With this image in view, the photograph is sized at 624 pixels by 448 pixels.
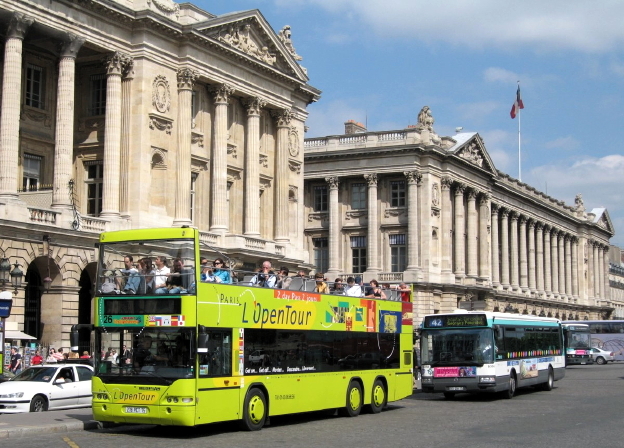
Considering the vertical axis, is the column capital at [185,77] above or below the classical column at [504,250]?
above

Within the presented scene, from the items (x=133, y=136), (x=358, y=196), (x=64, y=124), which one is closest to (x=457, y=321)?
(x=64, y=124)

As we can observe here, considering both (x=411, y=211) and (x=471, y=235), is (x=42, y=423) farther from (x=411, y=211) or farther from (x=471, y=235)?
(x=471, y=235)

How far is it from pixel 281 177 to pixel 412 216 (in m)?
22.4

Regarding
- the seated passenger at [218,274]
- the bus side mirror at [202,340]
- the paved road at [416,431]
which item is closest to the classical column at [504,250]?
the paved road at [416,431]

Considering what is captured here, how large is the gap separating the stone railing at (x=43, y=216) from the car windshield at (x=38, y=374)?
11.7 m

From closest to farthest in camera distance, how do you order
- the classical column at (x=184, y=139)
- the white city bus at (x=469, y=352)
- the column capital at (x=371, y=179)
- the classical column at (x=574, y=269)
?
the white city bus at (x=469, y=352) < the classical column at (x=184, y=139) < the column capital at (x=371, y=179) < the classical column at (x=574, y=269)

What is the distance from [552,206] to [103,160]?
239 feet

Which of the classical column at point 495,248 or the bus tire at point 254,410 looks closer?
the bus tire at point 254,410

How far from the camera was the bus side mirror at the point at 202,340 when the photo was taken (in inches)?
727

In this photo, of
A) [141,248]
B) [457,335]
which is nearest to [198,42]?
[457,335]

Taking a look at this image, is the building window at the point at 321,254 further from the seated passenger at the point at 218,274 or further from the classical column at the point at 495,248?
the seated passenger at the point at 218,274

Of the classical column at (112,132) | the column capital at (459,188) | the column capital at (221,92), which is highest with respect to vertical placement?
the column capital at (221,92)

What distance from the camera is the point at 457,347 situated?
30.8 m

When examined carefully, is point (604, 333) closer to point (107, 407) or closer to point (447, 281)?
point (447, 281)
